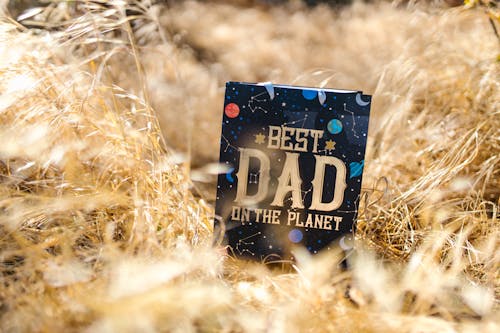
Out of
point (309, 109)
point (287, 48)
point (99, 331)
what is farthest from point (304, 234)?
point (287, 48)

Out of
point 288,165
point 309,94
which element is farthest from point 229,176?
point 309,94

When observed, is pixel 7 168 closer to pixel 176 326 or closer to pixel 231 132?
pixel 231 132

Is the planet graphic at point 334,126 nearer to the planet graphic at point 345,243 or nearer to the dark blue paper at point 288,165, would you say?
the dark blue paper at point 288,165

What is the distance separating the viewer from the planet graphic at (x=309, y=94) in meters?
1.25

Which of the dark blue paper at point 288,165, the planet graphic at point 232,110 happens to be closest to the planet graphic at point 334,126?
the dark blue paper at point 288,165

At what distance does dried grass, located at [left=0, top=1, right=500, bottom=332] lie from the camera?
98 centimetres

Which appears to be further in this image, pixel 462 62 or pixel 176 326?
pixel 462 62

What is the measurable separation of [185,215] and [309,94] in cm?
37

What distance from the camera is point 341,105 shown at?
125cm

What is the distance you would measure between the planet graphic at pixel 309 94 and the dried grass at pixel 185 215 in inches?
7.8

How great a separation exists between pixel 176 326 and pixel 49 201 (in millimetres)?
386

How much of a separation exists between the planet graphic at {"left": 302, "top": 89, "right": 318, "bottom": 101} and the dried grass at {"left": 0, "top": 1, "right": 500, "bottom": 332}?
0.20 meters

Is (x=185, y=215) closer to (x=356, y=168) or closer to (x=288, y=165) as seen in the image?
(x=288, y=165)

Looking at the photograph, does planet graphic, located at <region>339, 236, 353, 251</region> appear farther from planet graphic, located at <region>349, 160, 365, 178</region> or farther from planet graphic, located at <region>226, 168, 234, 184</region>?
planet graphic, located at <region>226, 168, 234, 184</region>
